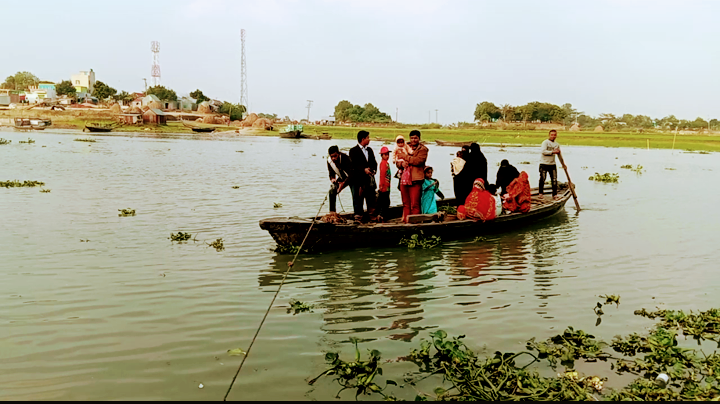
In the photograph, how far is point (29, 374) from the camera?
4.97m

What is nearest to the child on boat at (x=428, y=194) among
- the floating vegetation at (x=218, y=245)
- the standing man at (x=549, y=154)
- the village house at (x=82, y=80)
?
the floating vegetation at (x=218, y=245)

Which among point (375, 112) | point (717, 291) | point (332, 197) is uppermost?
point (375, 112)

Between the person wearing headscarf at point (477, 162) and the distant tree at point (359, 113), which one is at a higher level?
the distant tree at point (359, 113)

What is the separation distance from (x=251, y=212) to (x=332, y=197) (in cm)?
451

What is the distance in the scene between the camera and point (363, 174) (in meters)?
11.0

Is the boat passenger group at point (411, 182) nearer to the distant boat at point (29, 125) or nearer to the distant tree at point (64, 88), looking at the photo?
the distant boat at point (29, 125)

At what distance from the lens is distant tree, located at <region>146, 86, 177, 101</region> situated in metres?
110

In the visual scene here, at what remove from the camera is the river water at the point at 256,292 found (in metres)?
5.20

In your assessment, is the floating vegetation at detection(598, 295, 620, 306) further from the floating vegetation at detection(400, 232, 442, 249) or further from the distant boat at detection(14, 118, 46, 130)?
the distant boat at detection(14, 118, 46, 130)

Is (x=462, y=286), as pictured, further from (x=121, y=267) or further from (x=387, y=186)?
(x=121, y=267)

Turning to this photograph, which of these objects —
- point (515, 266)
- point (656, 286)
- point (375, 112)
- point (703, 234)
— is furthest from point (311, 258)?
point (375, 112)

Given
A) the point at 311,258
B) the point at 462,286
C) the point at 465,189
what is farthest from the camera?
Result: the point at 465,189

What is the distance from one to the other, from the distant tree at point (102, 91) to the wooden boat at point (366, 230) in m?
112

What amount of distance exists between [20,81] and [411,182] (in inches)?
5896
